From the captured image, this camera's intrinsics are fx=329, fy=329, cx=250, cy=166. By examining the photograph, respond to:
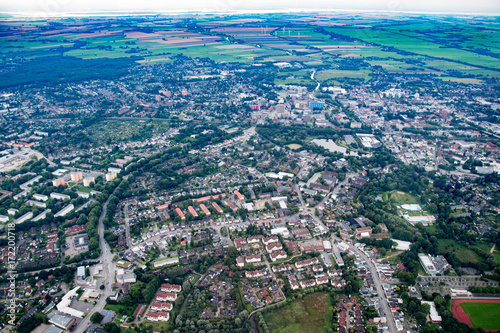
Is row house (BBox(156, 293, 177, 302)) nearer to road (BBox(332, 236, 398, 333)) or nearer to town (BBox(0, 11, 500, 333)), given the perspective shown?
town (BBox(0, 11, 500, 333))

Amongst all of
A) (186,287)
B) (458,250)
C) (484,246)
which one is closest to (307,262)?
(186,287)

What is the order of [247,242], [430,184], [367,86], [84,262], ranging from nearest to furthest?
[84,262] < [247,242] < [430,184] < [367,86]

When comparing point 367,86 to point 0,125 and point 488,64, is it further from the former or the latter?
point 0,125

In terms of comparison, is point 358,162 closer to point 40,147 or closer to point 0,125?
point 40,147

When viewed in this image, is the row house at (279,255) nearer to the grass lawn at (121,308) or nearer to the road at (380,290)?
the road at (380,290)

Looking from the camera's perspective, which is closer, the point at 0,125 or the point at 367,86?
the point at 0,125

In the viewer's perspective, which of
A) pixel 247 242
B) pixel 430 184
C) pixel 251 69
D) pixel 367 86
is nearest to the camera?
pixel 247 242

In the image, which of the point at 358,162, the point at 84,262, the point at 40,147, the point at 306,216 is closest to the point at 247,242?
the point at 306,216
